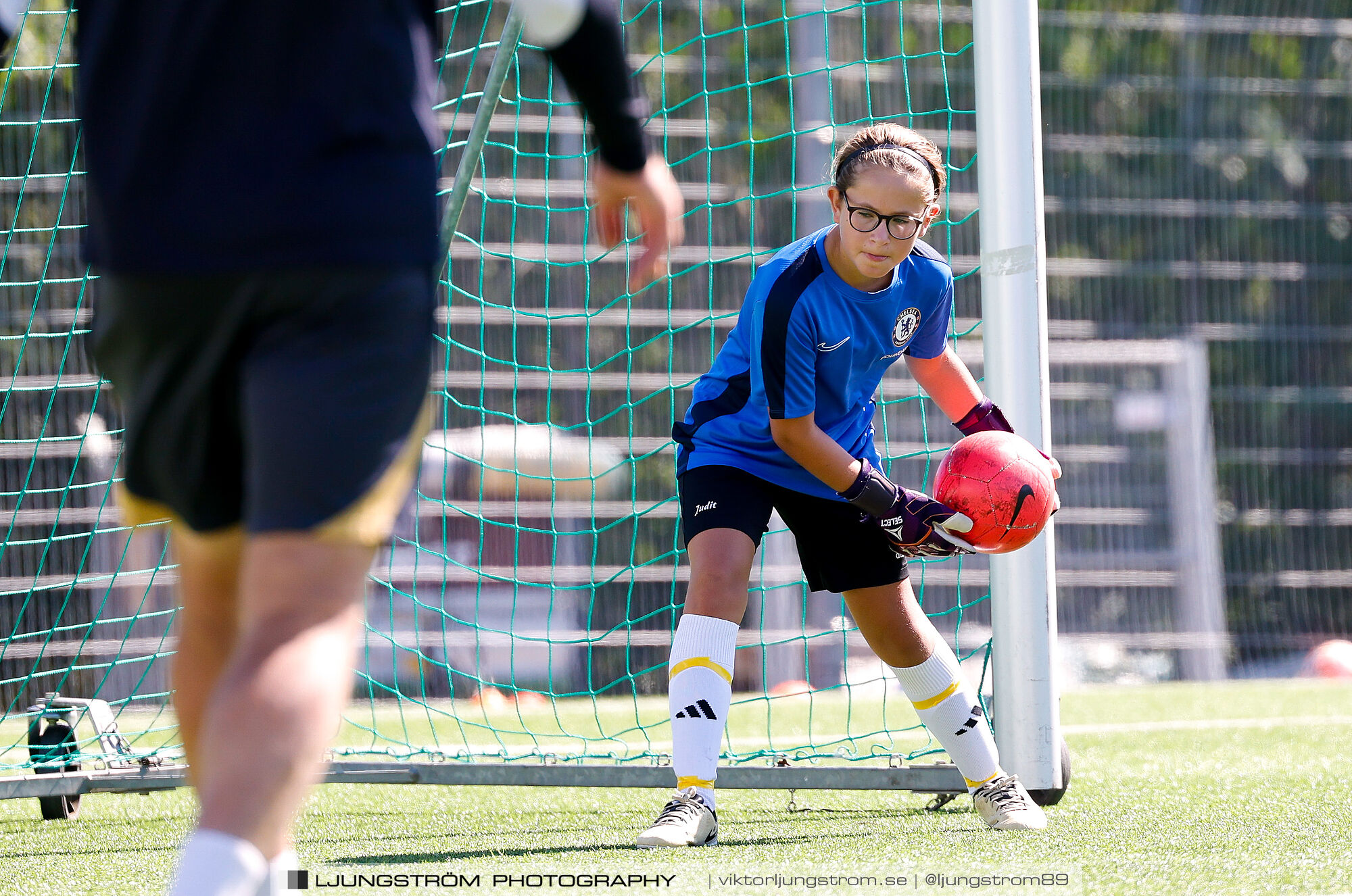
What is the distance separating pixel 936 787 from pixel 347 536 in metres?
2.44

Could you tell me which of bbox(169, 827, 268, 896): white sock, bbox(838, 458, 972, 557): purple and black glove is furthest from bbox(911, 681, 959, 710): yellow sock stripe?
bbox(169, 827, 268, 896): white sock

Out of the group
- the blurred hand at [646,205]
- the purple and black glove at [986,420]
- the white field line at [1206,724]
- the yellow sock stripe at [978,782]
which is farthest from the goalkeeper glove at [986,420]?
the white field line at [1206,724]

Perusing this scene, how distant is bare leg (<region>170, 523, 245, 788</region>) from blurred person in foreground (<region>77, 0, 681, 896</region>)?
12 cm

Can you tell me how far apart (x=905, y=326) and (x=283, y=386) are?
224 centimetres

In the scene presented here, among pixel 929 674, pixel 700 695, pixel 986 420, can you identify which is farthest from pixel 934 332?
pixel 700 695

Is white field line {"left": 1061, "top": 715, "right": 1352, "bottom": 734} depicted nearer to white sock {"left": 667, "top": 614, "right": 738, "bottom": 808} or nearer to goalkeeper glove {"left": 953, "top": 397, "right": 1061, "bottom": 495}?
goalkeeper glove {"left": 953, "top": 397, "right": 1061, "bottom": 495}

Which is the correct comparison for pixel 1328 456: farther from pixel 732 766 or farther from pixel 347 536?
pixel 347 536

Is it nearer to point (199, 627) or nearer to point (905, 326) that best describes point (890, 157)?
point (905, 326)

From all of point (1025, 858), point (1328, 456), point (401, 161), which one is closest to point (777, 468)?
point (1025, 858)

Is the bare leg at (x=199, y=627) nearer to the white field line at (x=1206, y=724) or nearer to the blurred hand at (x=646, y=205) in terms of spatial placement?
the blurred hand at (x=646, y=205)

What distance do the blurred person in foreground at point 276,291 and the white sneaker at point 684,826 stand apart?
5.53 ft

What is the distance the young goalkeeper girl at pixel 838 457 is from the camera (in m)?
3.12

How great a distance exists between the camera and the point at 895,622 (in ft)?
10.9

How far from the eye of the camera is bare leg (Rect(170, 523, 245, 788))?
5.00 feet
